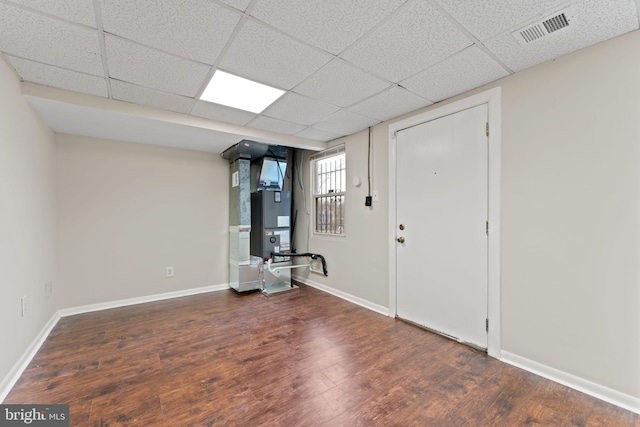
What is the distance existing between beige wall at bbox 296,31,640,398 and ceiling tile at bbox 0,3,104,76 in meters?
3.02

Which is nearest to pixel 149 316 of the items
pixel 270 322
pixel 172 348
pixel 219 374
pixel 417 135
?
pixel 172 348

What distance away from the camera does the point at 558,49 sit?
1783mm

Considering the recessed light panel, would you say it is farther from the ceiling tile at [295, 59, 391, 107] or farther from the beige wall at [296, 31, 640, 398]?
the beige wall at [296, 31, 640, 398]

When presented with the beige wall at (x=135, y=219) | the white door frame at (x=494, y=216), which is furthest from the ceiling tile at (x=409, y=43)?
the beige wall at (x=135, y=219)

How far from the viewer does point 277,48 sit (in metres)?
1.76

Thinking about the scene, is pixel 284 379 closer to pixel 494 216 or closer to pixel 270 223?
pixel 494 216

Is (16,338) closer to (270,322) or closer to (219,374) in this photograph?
(219,374)

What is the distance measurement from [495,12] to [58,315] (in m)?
4.79

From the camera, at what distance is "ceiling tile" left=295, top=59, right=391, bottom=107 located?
6.68 ft

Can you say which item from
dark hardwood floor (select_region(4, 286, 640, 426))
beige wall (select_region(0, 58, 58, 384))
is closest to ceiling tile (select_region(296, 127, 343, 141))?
dark hardwood floor (select_region(4, 286, 640, 426))

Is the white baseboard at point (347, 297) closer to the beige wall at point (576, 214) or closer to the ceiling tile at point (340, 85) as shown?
the beige wall at point (576, 214)

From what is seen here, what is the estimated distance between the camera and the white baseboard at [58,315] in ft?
5.80

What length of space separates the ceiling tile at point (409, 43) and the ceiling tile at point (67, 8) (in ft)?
4.83

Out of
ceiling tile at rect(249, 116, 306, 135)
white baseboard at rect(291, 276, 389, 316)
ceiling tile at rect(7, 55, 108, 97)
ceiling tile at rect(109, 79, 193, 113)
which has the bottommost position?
white baseboard at rect(291, 276, 389, 316)
